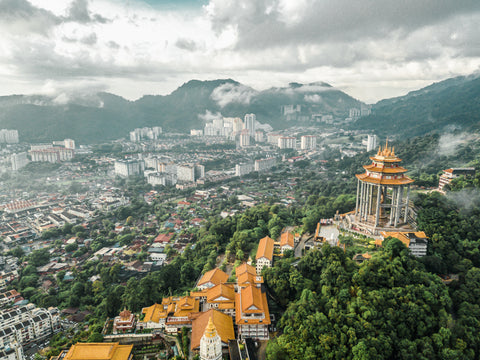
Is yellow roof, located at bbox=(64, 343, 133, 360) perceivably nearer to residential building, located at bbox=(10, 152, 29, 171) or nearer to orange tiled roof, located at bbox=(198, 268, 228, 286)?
orange tiled roof, located at bbox=(198, 268, 228, 286)

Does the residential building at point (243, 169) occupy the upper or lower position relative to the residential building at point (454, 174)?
lower

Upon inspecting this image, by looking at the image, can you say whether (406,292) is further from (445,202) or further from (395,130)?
(395,130)

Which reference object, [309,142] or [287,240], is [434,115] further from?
[287,240]

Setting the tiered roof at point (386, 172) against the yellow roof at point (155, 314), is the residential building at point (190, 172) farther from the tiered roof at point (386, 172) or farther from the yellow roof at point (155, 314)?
the yellow roof at point (155, 314)

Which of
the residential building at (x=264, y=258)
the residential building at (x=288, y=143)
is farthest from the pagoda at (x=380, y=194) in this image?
the residential building at (x=288, y=143)

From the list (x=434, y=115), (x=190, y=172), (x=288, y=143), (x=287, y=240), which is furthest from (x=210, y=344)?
(x=434, y=115)

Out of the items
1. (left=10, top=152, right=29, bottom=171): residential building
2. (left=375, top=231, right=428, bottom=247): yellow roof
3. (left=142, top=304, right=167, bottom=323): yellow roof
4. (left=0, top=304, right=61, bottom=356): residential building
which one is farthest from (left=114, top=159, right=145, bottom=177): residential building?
(left=375, top=231, right=428, bottom=247): yellow roof
